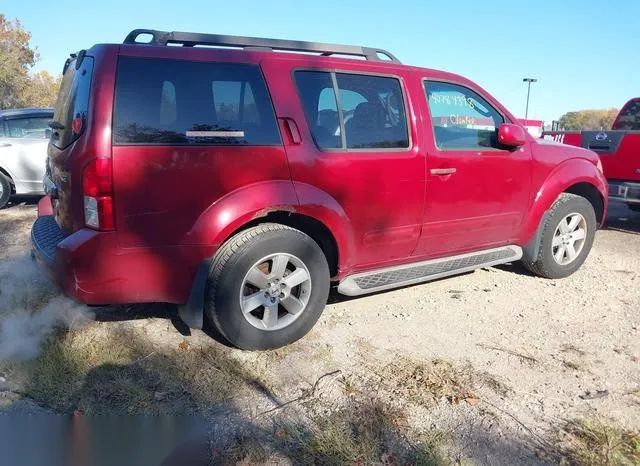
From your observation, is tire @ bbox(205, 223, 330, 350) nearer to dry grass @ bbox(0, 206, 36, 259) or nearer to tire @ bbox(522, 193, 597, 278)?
tire @ bbox(522, 193, 597, 278)

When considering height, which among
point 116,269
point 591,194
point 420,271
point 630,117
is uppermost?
point 630,117

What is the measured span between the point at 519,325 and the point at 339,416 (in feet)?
6.38

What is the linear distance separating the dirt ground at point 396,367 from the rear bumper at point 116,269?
47 cm

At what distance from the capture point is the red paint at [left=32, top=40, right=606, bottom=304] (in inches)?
122

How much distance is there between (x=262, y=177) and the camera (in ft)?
11.3

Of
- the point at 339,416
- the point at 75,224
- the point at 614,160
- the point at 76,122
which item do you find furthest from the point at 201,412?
the point at 614,160

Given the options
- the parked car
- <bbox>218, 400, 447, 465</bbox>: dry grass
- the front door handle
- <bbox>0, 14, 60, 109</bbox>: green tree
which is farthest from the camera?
<bbox>0, 14, 60, 109</bbox>: green tree

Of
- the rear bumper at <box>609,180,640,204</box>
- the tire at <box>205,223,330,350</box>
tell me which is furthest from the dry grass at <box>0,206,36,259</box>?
the rear bumper at <box>609,180,640,204</box>

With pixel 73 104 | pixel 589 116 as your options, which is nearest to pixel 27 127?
pixel 73 104

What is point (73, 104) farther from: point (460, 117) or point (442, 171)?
point (460, 117)

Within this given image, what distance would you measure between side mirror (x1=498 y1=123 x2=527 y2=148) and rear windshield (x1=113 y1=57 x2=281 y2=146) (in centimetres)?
201

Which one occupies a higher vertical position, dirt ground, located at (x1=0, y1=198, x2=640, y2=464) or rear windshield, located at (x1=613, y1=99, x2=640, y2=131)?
rear windshield, located at (x1=613, y1=99, x2=640, y2=131)

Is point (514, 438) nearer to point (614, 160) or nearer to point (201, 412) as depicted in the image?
point (201, 412)

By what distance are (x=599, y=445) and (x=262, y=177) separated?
2356 millimetres
